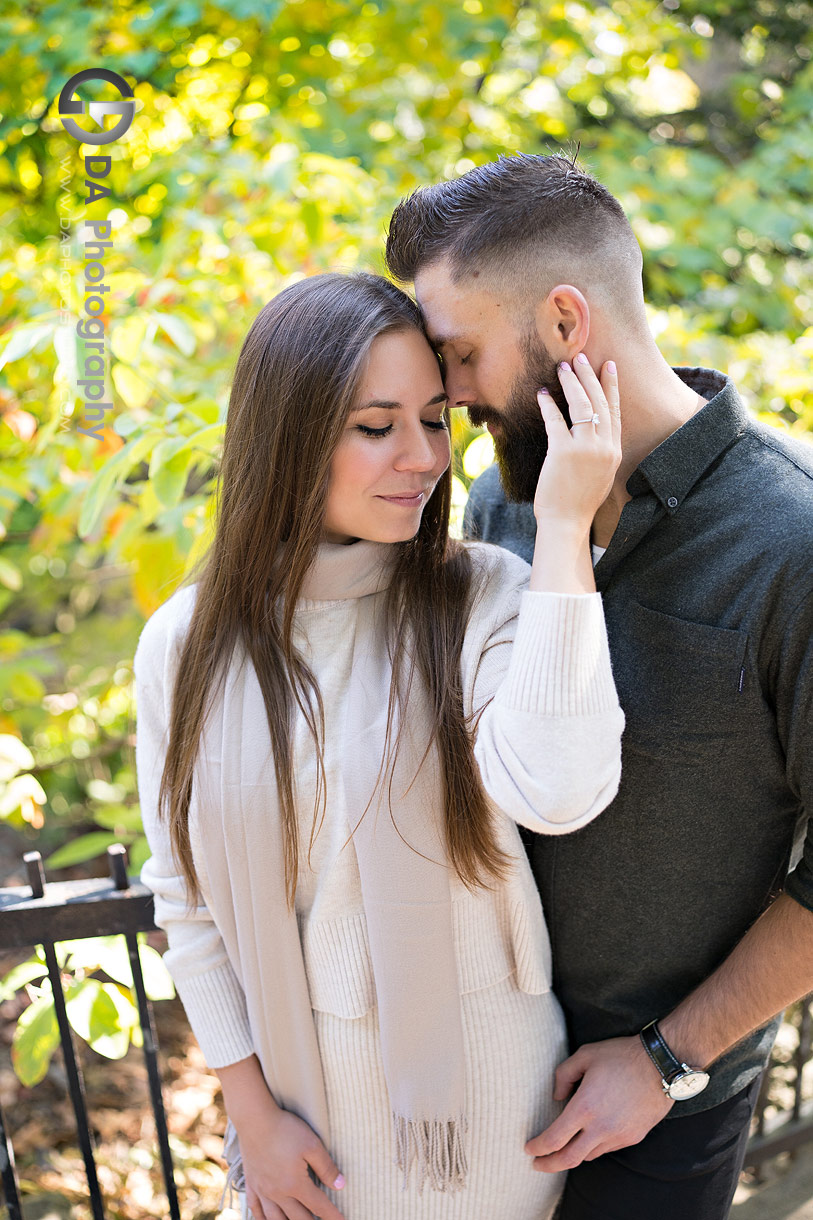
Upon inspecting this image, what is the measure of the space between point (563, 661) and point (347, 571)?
475 mm

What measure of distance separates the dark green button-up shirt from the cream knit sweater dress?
11 centimetres

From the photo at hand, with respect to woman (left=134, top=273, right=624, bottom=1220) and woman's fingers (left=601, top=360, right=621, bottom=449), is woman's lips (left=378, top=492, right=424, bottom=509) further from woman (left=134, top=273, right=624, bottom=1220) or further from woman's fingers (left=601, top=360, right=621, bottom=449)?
woman's fingers (left=601, top=360, right=621, bottom=449)

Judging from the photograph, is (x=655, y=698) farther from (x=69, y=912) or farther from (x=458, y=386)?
(x=69, y=912)

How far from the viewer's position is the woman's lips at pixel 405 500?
156 cm

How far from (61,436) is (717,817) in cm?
189

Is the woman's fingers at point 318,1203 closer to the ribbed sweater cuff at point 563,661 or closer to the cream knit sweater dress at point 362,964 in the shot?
the cream knit sweater dress at point 362,964

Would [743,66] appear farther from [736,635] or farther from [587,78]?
[736,635]

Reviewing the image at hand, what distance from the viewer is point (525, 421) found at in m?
1.55

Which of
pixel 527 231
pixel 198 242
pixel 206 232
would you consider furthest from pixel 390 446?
pixel 198 242

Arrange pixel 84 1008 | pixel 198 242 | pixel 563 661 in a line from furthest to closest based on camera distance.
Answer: pixel 198 242
pixel 84 1008
pixel 563 661

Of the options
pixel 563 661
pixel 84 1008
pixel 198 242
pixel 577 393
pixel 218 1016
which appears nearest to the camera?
pixel 563 661

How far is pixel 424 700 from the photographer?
5.09ft

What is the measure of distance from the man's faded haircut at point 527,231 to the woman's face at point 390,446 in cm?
17

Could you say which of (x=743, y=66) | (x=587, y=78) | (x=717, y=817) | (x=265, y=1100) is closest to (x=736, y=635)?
(x=717, y=817)
